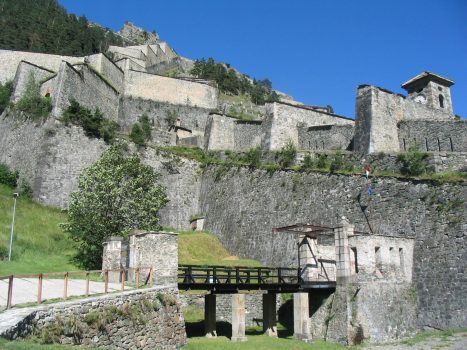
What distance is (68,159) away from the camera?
36750 mm

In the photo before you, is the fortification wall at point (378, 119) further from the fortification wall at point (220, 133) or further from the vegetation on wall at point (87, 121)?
the vegetation on wall at point (87, 121)

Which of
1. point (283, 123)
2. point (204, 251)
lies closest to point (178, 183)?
point (204, 251)

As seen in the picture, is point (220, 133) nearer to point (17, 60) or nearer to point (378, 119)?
point (378, 119)

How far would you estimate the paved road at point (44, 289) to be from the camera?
14163 mm

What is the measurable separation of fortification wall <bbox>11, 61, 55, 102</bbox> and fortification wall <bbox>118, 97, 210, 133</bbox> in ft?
29.1

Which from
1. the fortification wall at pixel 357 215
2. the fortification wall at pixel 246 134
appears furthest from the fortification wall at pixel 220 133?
the fortification wall at pixel 357 215

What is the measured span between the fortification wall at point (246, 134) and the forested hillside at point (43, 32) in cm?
3311

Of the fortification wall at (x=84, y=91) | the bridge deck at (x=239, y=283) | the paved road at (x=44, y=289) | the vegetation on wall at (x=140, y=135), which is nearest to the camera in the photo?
the paved road at (x=44, y=289)

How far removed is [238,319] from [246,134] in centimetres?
2382

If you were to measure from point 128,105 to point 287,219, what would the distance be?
1093 inches

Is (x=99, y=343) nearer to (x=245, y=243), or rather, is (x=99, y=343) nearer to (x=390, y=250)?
(x=390, y=250)

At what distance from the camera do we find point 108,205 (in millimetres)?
27688

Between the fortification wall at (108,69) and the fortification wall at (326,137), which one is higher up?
the fortification wall at (108,69)

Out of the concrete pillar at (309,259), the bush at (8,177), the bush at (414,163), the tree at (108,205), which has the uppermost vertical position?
the bush at (8,177)
